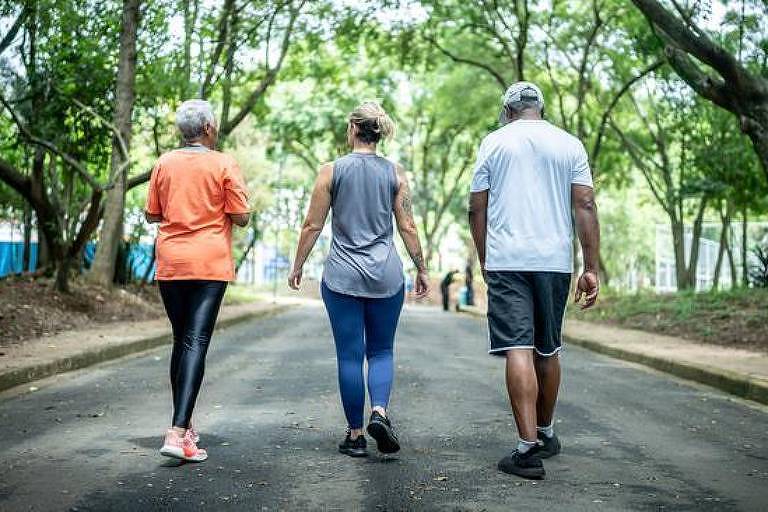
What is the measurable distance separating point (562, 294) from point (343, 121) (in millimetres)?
29605

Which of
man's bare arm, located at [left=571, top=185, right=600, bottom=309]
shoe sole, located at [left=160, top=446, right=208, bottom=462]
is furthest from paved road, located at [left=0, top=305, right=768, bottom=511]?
man's bare arm, located at [left=571, top=185, right=600, bottom=309]

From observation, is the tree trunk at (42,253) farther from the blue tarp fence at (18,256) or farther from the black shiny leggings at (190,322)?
the black shiny leggings at (190,322)

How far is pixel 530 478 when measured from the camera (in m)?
5.04

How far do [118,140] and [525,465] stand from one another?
1360cm

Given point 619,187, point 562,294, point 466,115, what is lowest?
point 562,294

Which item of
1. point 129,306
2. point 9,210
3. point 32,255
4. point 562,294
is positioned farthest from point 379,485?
point 32,255

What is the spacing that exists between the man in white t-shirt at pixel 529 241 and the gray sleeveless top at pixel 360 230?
0.51 m

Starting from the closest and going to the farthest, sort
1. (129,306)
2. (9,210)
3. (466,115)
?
(129,306) < (9,210) < (466,115)

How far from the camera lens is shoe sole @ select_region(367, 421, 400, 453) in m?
5.44

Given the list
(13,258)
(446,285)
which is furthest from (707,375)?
(446,285)

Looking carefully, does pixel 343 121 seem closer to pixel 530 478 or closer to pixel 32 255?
A: pixel 32 255

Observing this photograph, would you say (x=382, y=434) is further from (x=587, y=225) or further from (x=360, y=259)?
(x=587, y=225)

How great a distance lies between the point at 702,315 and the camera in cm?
1783

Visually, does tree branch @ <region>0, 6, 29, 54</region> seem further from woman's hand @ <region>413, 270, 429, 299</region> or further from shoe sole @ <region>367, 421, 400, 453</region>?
shoe sole @ <region>367, 421, 400, 453</region>
